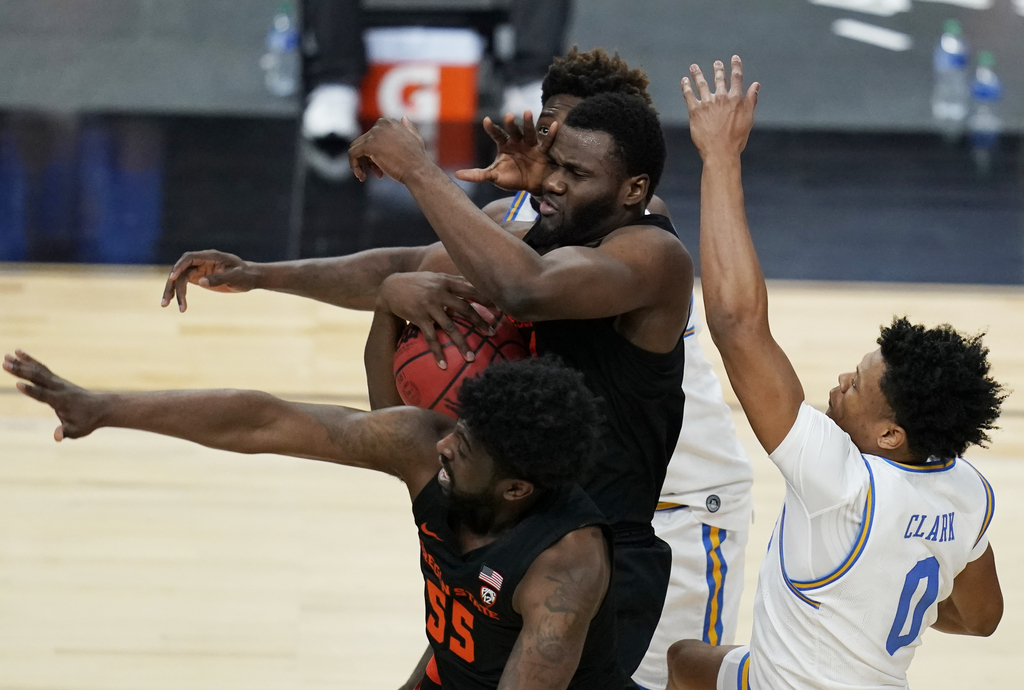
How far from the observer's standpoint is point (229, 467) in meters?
5.06

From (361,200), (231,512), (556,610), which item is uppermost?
(556,610)

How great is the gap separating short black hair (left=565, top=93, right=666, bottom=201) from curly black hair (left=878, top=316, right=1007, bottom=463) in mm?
586

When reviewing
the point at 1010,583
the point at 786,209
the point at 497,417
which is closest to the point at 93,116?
the point at 786,209

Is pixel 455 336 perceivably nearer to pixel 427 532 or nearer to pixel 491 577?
pixel 427 532

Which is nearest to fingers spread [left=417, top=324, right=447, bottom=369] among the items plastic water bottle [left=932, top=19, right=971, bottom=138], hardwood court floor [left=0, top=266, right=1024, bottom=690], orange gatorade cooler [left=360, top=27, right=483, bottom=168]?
hardwood court floor [left=0, top=266, right=1024, bottom=690]

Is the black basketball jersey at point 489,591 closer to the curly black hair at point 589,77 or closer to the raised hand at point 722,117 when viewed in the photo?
the raised hand at point 722,117

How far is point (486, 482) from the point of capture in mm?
2199

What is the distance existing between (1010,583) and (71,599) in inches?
124

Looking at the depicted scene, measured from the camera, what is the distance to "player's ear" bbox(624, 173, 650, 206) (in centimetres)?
242

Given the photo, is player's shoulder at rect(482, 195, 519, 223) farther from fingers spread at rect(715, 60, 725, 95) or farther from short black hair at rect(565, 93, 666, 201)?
fingers spread at rect(715, 60, 725, 95)

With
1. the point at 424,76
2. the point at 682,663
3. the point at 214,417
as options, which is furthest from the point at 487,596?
the point at 424,76

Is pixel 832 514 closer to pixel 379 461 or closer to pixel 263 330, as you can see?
pixel 379 461

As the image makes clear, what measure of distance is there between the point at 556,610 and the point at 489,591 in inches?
5.7

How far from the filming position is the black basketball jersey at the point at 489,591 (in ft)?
7.23
